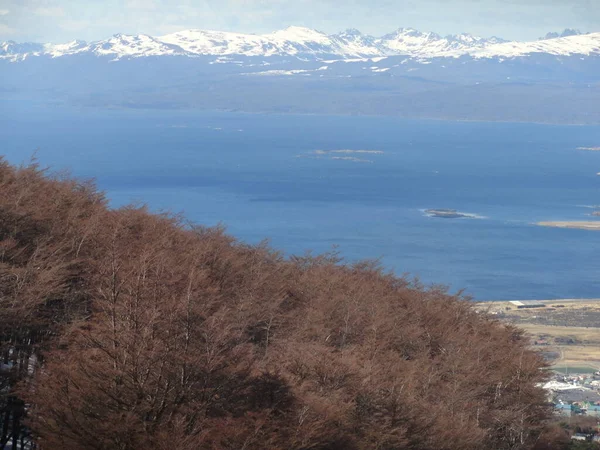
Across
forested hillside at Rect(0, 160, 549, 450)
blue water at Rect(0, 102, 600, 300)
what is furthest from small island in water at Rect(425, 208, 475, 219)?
forested hillside at Rect(0, 160, 549, 450)

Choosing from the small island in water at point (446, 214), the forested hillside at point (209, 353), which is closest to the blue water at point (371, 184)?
the small island in water at point (446, 214)

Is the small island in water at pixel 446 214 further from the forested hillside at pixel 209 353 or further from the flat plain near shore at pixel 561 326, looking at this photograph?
→ the forested hillside at pixel 209 353

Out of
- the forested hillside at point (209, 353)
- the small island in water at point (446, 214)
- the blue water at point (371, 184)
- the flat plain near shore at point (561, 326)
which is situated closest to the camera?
the forested hillside at point (209, 353)

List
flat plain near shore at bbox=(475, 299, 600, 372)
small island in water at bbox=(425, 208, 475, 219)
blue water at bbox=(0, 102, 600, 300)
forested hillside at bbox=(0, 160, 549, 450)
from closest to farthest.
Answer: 1. forested hillside at bbox=(0, 160, 549, 450)
2. flat plain near shore at bbox=(475, 299, 600, 372)
3. blue water at bbox=(0, 102, 600, 300)
4. small island in water at bbox=(425, 208, 475, 219)

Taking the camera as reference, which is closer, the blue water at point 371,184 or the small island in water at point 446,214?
the blue water at point 371,184

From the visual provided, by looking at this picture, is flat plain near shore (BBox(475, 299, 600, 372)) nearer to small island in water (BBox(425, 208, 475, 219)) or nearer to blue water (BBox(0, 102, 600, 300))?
blue water (BBox(0, 102, 600, 300))
